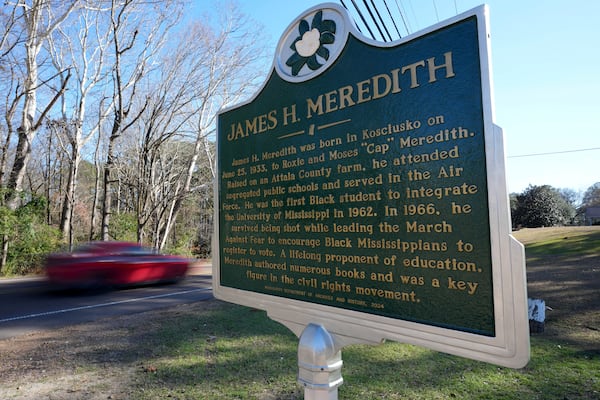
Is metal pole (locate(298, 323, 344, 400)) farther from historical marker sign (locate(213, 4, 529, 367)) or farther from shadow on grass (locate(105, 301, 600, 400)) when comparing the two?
shadow on grass (locate(105, 301, 600, 400))

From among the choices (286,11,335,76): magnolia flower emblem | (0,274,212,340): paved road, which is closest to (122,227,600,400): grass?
(0,274,212,340): paved road

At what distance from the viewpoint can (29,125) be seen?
621 inches

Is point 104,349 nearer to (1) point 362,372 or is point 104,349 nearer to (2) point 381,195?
(1) point 362,372

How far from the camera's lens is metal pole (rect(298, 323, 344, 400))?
6.18 feet

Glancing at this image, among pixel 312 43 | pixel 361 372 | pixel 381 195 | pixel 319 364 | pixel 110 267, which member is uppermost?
pixel 312 43

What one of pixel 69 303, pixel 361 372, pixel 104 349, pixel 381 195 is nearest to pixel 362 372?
pixel 361 372

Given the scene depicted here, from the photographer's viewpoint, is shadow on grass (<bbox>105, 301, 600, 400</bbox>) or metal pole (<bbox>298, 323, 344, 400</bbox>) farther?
shadow on grass (<bbox>105, 301, 600, 400</bbox>)

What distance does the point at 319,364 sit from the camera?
1.89m

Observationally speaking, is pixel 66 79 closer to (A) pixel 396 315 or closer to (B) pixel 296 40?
(B) pixel 296 40

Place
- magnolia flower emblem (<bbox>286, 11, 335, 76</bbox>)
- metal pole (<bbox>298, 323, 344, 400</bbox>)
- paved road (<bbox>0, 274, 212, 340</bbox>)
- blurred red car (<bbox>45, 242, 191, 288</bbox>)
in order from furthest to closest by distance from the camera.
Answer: blurred red car (<bbox>45, 242, 191, 288</bbox>), paved road (<bbox>0, 274, 212, 340</bbox>), magnolia flower emblem (<bbox>286, 11, 335, 76</bbox>), metal pole (<bbox>298, 323, 344, 400</bbox>)

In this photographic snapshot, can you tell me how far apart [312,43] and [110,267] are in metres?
9.37

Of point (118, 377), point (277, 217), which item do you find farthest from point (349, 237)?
point (118, 377)

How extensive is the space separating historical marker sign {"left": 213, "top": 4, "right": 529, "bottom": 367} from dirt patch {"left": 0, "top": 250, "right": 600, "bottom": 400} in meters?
2.35

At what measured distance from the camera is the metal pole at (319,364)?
1.88m
